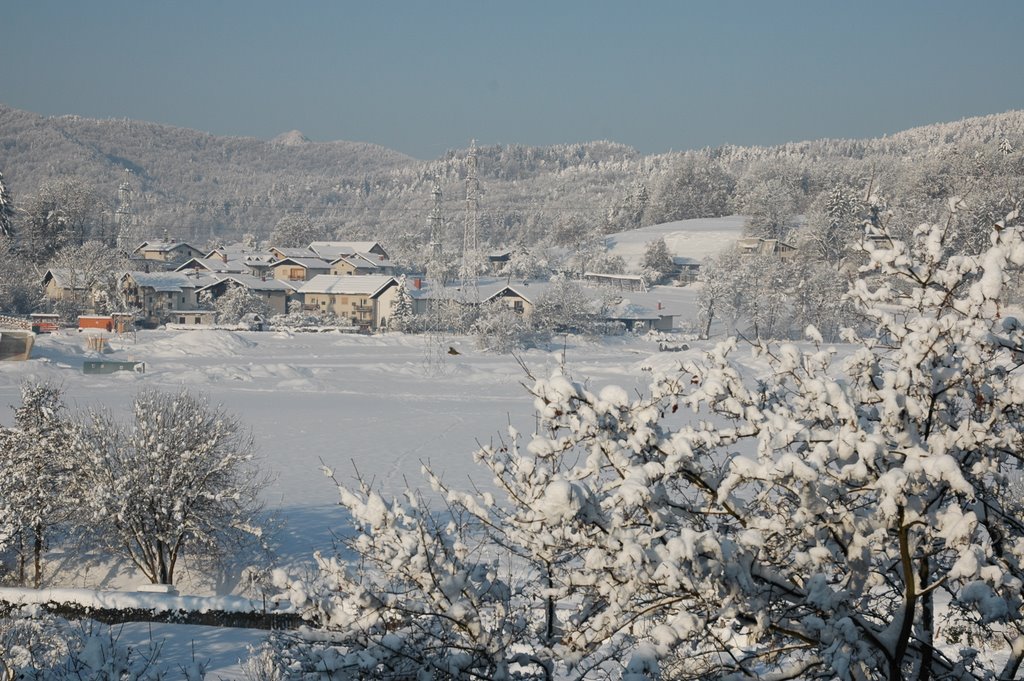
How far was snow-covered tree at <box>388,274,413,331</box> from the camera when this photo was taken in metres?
56.2

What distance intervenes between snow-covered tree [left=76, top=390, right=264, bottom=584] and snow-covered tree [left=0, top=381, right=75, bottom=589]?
49 centimetres

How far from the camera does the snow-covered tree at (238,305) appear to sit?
5734cm

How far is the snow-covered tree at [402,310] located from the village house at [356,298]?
110 cm

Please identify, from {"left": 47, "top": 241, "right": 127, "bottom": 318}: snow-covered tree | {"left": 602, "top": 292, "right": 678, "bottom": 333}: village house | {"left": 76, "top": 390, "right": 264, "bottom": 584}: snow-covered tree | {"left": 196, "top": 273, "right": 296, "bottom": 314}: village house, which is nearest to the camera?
{"left": 76, "top": 390, "right": 264, "bottom": 584}: snow-covered tree

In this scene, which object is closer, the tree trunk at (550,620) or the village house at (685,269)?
the tree trunk at (550,620)

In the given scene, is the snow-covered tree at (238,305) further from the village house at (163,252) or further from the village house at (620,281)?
the village house at (163,252)

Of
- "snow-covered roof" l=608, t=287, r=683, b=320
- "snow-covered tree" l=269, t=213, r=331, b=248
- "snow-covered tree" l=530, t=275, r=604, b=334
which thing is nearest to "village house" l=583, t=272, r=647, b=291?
"snow-covered roof" l=608, t=287, r=683, b=320

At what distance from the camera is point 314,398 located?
114 feet

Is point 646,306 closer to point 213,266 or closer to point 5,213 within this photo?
point 213,266

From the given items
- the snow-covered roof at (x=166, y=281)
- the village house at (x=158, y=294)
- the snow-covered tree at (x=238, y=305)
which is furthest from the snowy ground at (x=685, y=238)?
the village house at (x=158, y=294)

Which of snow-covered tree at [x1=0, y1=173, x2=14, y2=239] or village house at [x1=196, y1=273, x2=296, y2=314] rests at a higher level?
snow-covered tree at [x1=0, y1=173, x2=14, y2=239]

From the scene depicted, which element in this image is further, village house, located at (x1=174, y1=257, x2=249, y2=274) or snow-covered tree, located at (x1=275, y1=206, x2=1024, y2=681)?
village house, located at (x1=174, y1=257, x2=249, y2=274)

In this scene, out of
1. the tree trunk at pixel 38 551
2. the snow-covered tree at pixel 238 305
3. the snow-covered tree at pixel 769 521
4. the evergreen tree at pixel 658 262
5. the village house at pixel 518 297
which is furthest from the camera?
the evergreen tree at pixel 658 262

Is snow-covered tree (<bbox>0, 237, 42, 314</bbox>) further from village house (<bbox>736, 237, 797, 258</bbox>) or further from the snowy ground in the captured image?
village house (<bbox>736, 237, 797, 258</bbox>)
